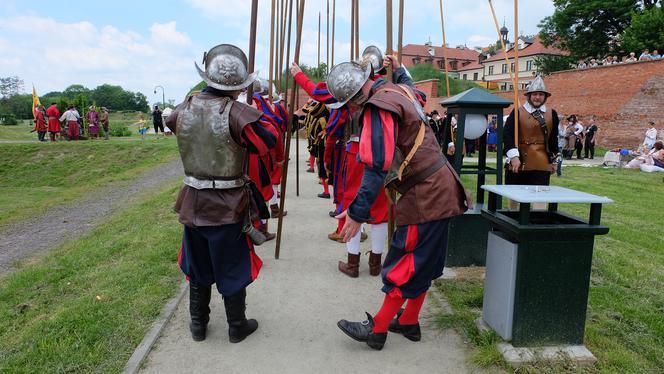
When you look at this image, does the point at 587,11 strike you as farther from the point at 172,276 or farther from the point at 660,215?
the point at 172,276

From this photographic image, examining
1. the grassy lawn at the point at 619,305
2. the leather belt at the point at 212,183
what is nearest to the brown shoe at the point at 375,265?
the grassy lawn at the point at 619,305

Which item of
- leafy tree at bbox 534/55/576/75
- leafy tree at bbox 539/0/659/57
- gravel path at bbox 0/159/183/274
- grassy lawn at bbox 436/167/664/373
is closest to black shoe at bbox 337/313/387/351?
grassy lawn at bbox 436/167/664/373

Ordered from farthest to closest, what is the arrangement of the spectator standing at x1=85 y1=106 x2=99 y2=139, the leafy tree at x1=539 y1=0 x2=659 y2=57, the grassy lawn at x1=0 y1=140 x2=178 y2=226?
1. the leafy tree at x1=539 y1=0 x2=659 y2=57
2. the spectator standing at x1=85 y1=106 x2=99 y2=139
3. the grassy lawn at x1=0 y1=140 x2=178 y2=226

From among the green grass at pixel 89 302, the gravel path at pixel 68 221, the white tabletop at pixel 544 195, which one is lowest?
the gravel path at pixel 68 221

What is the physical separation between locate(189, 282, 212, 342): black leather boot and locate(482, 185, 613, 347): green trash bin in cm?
199

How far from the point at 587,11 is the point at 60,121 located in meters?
34.8

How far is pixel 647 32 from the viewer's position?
28.2m

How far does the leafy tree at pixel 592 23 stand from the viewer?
3258 cm

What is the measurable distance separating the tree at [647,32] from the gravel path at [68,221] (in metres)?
28.7

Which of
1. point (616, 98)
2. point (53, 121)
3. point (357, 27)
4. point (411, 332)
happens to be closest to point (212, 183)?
point (411, 332)

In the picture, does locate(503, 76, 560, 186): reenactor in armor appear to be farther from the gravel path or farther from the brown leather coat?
the gravel path

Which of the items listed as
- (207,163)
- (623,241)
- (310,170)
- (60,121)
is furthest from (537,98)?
(60,121)

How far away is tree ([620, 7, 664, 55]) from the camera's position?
2747 cm

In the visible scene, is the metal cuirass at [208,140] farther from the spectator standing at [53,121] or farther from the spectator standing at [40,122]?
the spectator standing at [40,122]
